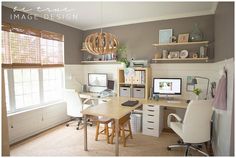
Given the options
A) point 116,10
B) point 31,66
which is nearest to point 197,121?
point 116,10

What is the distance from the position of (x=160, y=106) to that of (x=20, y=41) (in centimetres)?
286

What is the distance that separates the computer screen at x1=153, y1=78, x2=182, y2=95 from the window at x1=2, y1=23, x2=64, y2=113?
88.0 inches

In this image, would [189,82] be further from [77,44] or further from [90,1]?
[77,44]

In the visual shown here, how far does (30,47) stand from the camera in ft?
10.3

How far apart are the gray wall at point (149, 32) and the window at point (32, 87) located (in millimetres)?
1741

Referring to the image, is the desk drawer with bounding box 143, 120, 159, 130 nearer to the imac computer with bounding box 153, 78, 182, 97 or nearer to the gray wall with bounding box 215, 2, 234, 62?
the imac computer with bounding box 153, 78, 182, 97

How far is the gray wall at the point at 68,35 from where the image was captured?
3.26 meters

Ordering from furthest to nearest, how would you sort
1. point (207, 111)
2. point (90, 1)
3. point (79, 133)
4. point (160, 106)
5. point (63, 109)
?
point (63, 109)
point (79, 133)
point (160, 106)
point (90, 1)
point (207, 111)

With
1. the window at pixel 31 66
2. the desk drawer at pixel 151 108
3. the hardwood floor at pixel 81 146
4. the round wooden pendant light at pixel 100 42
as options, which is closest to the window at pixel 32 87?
the window at pixel 31 66

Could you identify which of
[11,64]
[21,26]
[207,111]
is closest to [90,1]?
[21,26]

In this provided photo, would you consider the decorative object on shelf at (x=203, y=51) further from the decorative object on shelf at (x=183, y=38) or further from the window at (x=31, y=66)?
the window at (x=31, y=66)

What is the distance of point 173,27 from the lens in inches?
135

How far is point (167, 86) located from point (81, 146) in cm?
199

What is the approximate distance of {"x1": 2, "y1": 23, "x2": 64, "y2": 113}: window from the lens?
2846 mm
